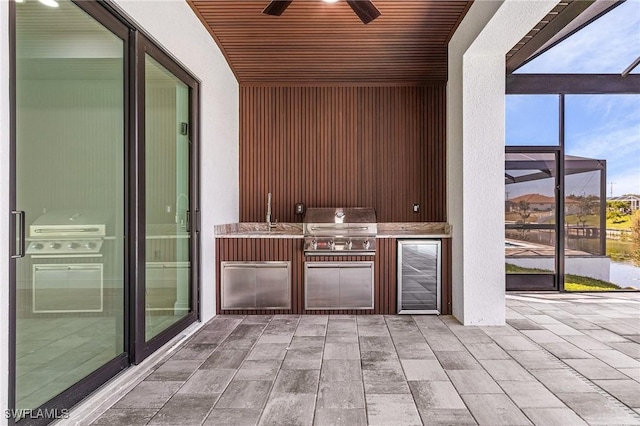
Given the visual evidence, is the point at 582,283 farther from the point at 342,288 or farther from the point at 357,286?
the point at 342,288

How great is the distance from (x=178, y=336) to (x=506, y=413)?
2701 millimetres

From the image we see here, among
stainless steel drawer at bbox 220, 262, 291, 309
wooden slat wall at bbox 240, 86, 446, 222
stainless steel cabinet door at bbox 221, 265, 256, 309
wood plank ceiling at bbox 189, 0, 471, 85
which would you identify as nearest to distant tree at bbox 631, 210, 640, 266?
wooden slat wall at bbox 240, 86, 446, 222

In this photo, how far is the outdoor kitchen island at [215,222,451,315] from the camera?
4473 mm

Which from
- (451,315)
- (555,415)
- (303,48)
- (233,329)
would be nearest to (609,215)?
(451,315)

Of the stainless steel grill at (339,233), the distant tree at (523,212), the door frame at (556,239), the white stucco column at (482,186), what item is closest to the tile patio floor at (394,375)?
the white stucco column at (482,186)

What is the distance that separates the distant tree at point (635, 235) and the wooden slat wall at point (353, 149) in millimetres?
2797

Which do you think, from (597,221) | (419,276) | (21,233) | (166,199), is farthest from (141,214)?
(597,221)

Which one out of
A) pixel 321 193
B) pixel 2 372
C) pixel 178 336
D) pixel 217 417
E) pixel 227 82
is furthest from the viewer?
pixel 321 193

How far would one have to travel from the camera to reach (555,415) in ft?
7.13

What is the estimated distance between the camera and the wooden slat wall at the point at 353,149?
526cm

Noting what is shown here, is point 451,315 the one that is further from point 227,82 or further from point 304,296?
point 227,82

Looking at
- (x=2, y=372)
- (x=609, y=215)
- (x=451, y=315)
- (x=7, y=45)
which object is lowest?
(x=451, y=315)

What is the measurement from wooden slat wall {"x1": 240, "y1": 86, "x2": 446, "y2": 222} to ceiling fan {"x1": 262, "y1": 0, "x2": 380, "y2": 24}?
209cm

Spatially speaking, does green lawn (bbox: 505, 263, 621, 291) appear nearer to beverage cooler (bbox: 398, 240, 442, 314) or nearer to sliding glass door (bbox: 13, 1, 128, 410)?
beverage cooler (bbox: 398, 240, 442, 314)
